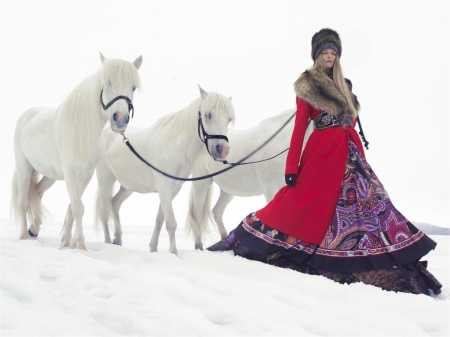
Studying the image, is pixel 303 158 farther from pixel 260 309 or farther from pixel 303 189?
pixel 260 309

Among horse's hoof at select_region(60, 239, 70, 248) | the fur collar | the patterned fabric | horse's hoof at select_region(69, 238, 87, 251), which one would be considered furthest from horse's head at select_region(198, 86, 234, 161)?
horse's hoof at select_region(60, 239, 70, 248)

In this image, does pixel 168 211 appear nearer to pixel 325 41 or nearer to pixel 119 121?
pixel 119 121

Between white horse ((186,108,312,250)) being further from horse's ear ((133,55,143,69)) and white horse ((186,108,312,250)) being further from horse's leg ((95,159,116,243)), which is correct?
horse's ear ((133,55,143,69))

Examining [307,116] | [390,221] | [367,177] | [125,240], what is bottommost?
[125,240]

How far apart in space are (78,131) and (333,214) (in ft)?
8.41

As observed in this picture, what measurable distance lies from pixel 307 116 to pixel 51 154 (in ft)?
8.95

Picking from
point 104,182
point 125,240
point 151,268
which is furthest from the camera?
point 125,240

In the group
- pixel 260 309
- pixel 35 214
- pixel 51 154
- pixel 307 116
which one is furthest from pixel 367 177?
pixel 35 214

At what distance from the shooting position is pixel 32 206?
5602mm

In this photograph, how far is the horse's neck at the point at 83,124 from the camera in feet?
14.9

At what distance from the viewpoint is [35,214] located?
18.5ft

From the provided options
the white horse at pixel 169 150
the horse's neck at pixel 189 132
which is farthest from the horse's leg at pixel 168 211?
the horse's neck at pixel 189 132

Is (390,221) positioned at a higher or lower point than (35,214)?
higher

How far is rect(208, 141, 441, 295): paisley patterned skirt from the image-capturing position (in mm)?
3746
